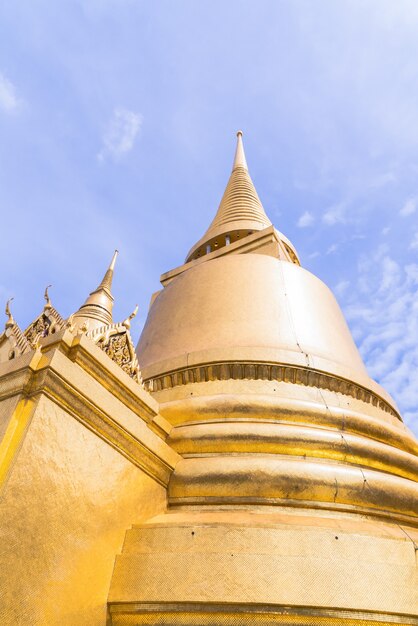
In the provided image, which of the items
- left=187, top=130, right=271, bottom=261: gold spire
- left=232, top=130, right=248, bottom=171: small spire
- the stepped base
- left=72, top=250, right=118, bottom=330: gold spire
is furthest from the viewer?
left=232, top=130, right=248, bottom=171: small spire

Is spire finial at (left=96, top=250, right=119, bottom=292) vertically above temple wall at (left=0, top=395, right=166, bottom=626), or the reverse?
spire finial at (left=96, top=250, right=119, bottom=292)

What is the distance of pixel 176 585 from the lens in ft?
8.68

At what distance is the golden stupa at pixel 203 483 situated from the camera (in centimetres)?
252

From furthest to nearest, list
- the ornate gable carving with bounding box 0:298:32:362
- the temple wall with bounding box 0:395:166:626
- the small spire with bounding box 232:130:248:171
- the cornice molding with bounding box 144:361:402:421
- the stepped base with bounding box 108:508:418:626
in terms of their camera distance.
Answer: the small spire with bounding box 232:130:248:171, the cornice molding with bounding box 144:361:402:421, the ornate gable carving with bounding box 0:298:32:362, the stepped base with bounding box 108:508:418:626, the temple wall with bounding box 0:395:166:626

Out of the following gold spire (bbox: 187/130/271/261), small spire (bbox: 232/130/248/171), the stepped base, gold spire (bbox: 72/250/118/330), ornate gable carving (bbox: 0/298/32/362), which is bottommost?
the stepped base

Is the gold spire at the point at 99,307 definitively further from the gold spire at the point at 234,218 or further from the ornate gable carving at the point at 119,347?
the ornate gable carving at the point at 119,347

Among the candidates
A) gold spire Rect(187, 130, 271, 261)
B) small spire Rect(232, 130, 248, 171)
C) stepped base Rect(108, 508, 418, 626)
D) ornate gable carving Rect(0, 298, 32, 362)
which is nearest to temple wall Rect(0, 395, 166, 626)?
stepped base Rect(108, 508, 418, 626)

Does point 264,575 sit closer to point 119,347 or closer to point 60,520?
point 60,520

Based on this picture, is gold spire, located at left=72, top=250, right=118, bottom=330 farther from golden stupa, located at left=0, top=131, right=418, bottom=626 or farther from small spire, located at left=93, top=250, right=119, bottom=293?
golden stupa, located at left=0, top=131, right=418, bottom=626

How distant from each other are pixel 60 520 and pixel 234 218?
22.4 feet

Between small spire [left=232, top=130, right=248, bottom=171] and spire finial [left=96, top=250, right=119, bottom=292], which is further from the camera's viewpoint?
small spire [left=232, top=130, right=248, bottom=171]

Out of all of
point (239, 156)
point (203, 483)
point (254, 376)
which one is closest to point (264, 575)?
point (203, 483)

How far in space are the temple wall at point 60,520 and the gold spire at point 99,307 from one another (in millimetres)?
4469

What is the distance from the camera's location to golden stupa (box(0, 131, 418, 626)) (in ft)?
8.25
